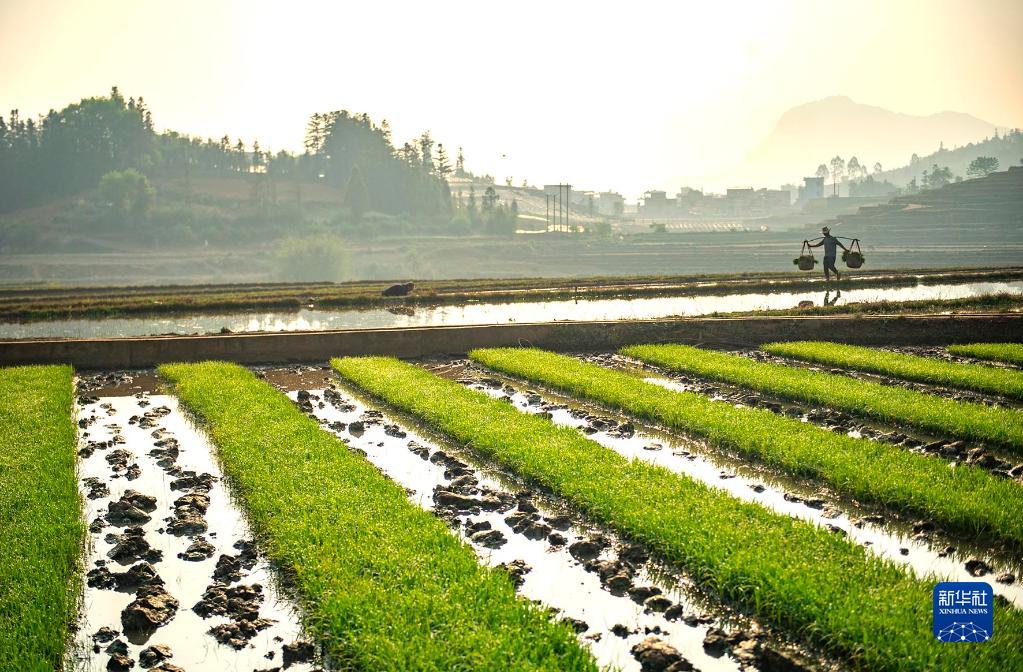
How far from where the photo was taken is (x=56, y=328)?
26.4m

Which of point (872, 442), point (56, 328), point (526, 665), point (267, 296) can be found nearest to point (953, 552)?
point (872, 442)

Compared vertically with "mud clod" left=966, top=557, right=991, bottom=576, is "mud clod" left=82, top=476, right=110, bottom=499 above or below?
below

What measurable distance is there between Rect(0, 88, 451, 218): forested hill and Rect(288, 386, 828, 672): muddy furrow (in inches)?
5536

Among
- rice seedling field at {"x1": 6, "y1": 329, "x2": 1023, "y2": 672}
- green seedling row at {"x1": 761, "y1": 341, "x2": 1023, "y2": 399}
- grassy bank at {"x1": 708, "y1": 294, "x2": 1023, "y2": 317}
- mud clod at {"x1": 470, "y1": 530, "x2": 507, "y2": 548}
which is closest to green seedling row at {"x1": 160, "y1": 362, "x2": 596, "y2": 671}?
rice seedling field at {"x1": 6, "y1": 329, "x2": 1023, "y2": 672}

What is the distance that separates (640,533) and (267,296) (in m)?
29.7

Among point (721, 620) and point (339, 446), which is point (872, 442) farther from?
point (339, 446)

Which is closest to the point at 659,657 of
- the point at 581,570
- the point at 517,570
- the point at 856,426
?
the point at 581,570

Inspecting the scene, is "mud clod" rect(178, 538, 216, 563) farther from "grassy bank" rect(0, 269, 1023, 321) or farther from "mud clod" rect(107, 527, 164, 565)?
"grassy bank" rect(0, 269, 1023, 321)

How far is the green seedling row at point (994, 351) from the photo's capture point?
57.4 ft

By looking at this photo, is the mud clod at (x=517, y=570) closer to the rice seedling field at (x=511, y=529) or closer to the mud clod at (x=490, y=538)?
the rice seedling field at (x=511, y=529)

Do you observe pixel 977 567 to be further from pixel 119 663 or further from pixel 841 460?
pixel 119 663

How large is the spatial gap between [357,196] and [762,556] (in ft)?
498

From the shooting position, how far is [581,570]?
7469 millimetres

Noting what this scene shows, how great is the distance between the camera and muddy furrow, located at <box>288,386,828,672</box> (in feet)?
19.7
